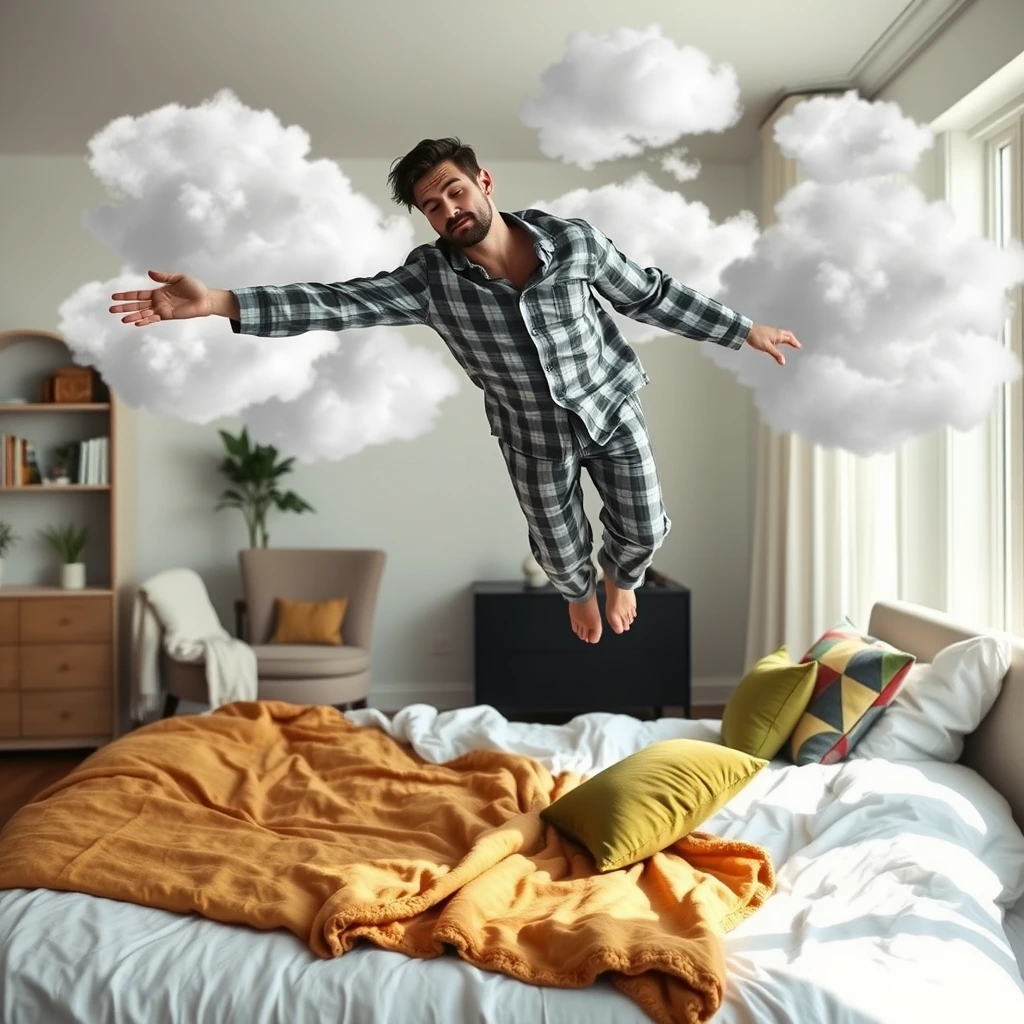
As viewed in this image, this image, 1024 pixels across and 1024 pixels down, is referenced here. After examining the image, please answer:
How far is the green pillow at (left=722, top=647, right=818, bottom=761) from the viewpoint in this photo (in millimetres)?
3033

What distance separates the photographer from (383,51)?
13.6 ft

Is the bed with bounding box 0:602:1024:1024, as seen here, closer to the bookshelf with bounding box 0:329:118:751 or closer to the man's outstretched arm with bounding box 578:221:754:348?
the man's outstretched arm with bounding box 578:221:754:348

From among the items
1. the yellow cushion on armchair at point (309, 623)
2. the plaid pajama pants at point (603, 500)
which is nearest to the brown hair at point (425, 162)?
the plaid pajama pants at point (603, 500)

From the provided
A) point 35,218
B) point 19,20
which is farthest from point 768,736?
point 35,218

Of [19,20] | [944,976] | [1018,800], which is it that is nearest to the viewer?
[944,976]

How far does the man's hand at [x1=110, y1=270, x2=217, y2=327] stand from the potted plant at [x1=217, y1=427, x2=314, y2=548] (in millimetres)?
3603

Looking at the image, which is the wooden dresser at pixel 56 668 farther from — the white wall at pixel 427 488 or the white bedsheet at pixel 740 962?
the white bedsheet at pixel 740 962

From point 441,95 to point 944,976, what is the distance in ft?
12.6

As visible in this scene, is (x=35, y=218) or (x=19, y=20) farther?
(x=35, y=218)

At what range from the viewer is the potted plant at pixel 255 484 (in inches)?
212

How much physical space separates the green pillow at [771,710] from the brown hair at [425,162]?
1791mm

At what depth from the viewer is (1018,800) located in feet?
8.58

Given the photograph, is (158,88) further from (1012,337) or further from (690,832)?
(690,832)

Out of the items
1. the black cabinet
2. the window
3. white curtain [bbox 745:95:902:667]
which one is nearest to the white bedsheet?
the window
